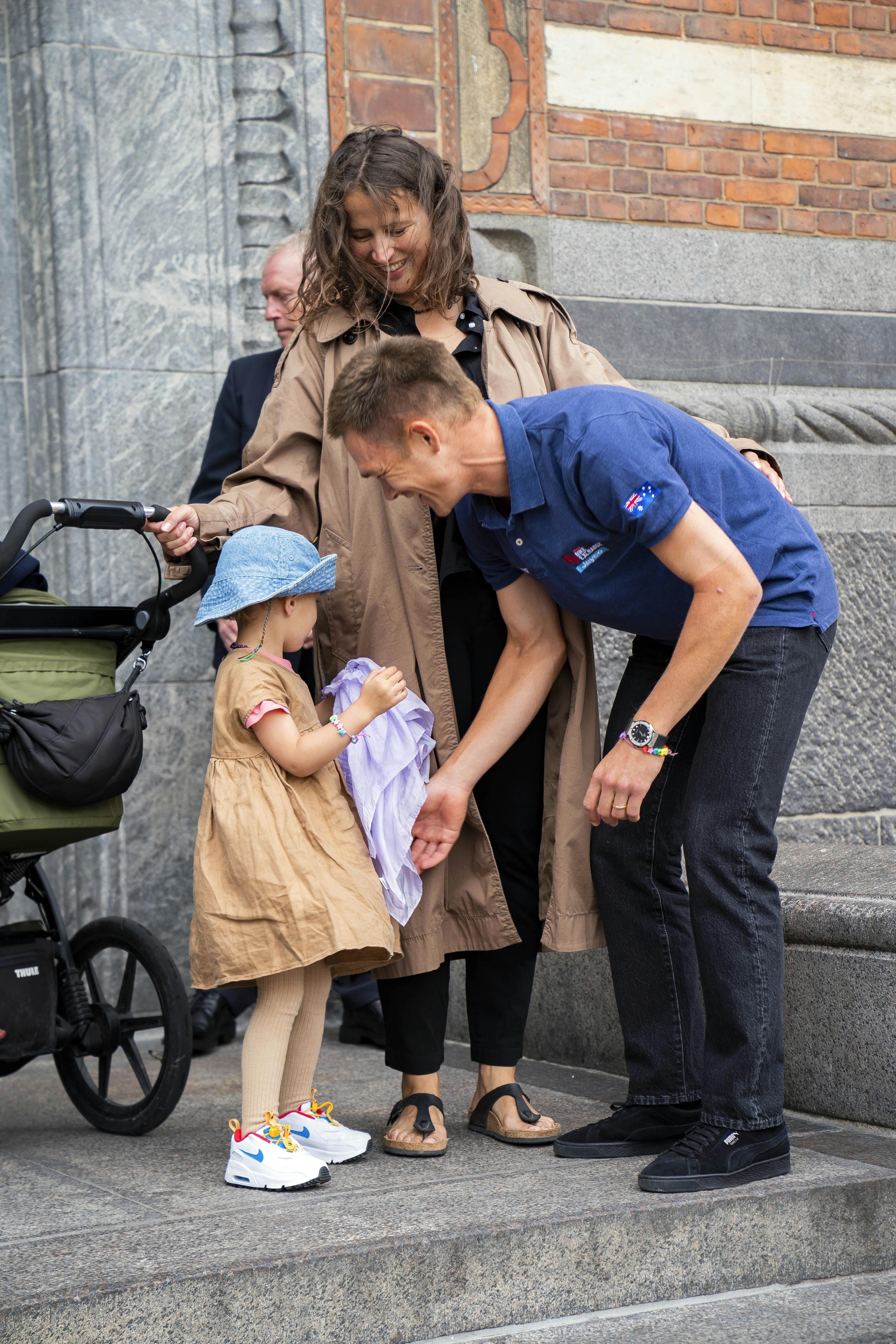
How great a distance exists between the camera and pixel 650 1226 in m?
2.58

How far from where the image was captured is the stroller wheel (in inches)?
127

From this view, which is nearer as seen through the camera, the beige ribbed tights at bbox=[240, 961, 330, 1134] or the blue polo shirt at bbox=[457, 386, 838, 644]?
the blue polo shirt at bbox=[457, 386, 838, 644]

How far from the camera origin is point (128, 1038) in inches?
133

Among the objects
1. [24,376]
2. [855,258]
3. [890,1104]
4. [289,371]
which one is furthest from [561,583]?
[855,258]

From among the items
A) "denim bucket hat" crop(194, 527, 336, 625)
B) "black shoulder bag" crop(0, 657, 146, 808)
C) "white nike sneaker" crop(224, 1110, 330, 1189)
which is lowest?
"white nike sneaker" crop(224, 1110, 330, 1189)

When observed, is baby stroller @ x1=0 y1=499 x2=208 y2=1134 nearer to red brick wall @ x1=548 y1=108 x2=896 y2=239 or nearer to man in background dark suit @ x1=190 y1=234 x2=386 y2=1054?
man in background dark suit @ x1=190 y1=234 x2=386 y2=1054

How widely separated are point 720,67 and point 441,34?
1.07m

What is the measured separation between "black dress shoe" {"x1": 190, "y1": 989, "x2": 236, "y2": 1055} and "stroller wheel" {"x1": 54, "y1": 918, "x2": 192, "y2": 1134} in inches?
25.5

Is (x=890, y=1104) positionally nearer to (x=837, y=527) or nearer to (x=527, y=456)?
(x=527, y=456)

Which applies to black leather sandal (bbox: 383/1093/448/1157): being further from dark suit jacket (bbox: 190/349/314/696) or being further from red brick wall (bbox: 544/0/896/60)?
red brick wall (bbox: 544/0/896/60)

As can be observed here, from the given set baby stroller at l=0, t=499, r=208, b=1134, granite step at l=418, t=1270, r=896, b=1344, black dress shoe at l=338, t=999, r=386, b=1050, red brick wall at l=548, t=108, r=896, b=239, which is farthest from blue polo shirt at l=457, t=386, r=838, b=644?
red brick wall at l=548, t=108, r=896, b=239

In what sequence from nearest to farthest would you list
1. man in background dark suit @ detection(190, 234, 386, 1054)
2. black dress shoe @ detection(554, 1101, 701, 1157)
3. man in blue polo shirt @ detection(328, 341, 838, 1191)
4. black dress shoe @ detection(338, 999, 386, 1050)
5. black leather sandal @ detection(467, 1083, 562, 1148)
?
man in blue polo shirt @ detection(328, 341, 838, 1191), black dress shoe @ detection(554, 1101, 701, 1157), black leather sandal @ detection(467, 1083, 562, 1148), man in background dark suit @ detection(190, 234, 386, 1054), black dress shoe @ detection(338, 999, 386, 1050)

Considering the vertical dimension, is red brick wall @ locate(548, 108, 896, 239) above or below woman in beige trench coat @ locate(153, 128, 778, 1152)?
above

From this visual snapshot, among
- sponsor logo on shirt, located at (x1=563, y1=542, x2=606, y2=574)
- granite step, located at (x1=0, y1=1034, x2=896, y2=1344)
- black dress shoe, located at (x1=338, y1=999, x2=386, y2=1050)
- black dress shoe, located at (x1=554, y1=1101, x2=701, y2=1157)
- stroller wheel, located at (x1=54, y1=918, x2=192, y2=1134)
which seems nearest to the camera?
granite step, located at (x1=0, y1=1034, x2=896, y2=1344)
